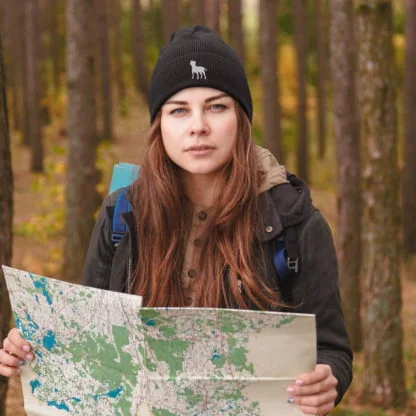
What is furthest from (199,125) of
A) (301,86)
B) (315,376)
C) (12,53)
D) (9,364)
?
(12,53)

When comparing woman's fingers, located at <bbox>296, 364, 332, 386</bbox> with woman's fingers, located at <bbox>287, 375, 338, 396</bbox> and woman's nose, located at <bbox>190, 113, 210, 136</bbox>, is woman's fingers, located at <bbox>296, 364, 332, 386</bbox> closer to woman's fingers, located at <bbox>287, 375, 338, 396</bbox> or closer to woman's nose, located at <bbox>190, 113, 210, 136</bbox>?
woman's fingers, located at <bbox>287, 375, 338, 396</bbox>

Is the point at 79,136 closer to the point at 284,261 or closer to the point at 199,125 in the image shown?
the point at 199,125

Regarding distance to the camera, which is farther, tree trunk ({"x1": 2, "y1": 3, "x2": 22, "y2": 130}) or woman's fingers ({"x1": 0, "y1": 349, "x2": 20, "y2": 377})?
tree trunk ({"x1": 2, "y1": 3, "x2": 22, "y2": 130})

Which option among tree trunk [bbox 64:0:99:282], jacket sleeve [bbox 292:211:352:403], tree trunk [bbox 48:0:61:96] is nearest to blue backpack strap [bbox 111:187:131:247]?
Result: jacket sleeve [bbox 292:211:352:403]

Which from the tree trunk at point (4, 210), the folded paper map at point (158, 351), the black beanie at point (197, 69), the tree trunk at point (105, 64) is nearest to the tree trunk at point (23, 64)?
Result: the tree trunk at point (105, 64)

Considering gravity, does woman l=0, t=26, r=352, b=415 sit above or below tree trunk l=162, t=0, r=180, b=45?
below

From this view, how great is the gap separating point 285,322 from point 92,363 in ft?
2.01

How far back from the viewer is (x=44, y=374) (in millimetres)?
2457

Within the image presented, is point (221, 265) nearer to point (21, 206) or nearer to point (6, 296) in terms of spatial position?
point (6, 296)

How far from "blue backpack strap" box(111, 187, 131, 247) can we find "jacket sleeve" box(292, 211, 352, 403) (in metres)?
0.58

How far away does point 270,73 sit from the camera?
1568cm

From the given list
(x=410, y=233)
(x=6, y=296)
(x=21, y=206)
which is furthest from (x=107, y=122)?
(x=6, y=296)

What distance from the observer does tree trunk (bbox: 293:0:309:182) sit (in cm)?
2269

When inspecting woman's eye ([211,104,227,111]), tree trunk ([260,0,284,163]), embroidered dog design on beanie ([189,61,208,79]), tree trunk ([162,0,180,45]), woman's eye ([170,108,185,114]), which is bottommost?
woman's eye ([170,108,185,114])
